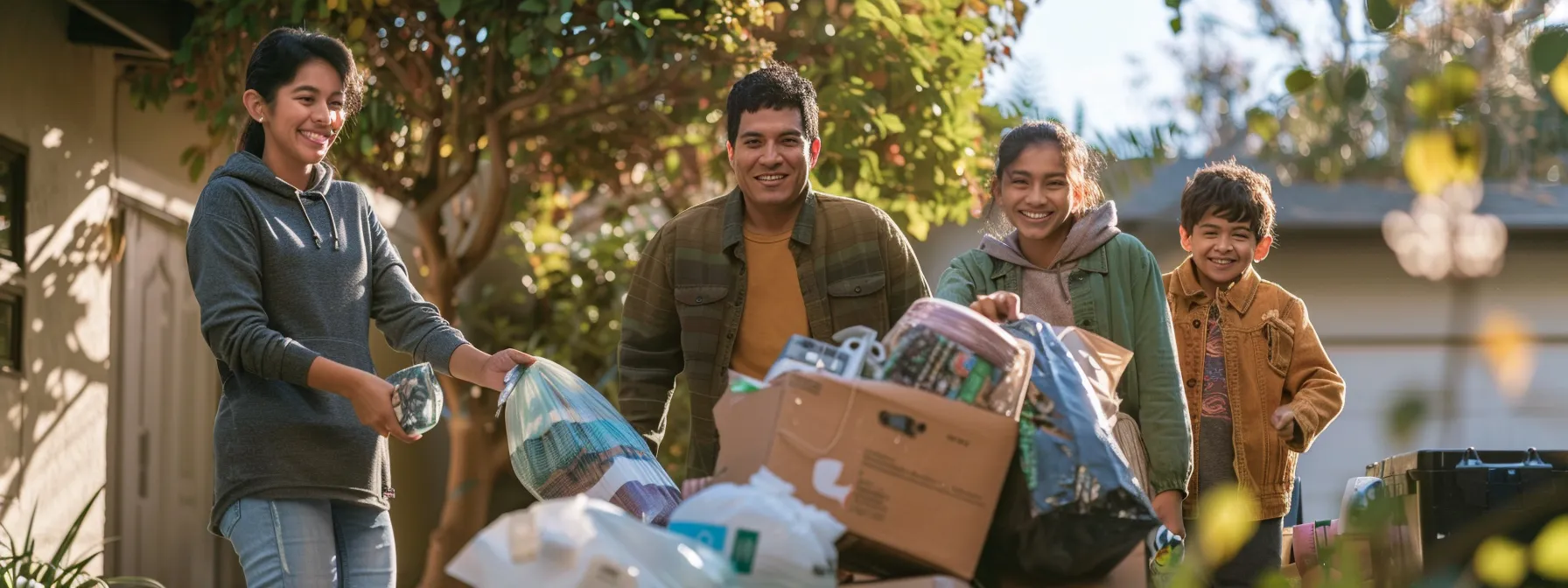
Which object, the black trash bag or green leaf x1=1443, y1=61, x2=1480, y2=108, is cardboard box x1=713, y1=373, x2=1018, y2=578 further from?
green leaf x1=1443, y1=61, x2=1480, y2=108

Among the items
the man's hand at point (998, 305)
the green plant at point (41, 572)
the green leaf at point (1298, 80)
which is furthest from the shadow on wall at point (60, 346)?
the green leaf at point (1298, 80)

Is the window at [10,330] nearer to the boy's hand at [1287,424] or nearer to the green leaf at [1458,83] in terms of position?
the boy's hand at [1287,424]

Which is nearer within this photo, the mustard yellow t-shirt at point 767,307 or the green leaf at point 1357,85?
the green leaf at point 1357,85

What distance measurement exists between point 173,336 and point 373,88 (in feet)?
5.54

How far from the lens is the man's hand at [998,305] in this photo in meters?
3.19

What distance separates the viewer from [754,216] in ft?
13.5

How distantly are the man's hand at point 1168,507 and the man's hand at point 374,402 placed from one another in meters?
1.65

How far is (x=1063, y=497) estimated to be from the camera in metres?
2.77

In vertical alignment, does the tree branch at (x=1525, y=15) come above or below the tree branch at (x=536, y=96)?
below

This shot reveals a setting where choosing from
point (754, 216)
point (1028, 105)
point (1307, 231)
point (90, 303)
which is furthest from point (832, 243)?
point (1307, 231)

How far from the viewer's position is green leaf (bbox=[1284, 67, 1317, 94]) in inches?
72.1

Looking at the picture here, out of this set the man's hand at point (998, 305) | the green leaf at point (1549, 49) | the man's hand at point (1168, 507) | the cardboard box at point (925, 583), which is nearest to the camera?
the green leaf at point (1549, 49)

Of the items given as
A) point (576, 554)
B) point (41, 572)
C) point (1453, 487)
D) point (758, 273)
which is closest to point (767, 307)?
point (758, 273)

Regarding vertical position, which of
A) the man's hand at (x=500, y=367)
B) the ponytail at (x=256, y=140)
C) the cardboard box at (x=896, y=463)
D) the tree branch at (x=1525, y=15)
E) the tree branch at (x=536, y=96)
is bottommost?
the cardboard box at (x=896, y=463)
